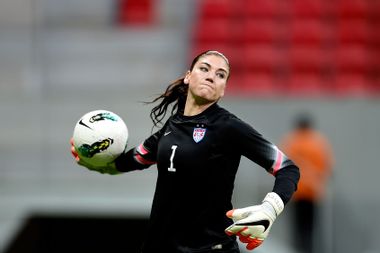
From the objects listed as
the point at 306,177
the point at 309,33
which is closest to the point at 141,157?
the point at 306,177

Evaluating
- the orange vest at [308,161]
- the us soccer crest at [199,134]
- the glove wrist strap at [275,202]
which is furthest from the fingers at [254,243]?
the orange vest at [308,161]

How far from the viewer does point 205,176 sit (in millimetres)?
4270

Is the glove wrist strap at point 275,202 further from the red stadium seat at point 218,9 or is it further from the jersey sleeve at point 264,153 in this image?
the red stadium seat at point 218,9

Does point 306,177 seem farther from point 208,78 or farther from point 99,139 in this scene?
point 208,78

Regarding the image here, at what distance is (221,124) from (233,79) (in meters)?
7.41

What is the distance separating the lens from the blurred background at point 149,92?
30.2ft

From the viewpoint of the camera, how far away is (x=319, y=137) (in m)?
10.1

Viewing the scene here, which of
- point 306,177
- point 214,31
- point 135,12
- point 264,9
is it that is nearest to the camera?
point 306,177

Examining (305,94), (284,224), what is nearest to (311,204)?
(284,224)

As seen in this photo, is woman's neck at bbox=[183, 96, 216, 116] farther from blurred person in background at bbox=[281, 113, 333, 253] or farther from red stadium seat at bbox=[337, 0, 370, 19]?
red stadium seat at bbox=[337, 0, 370, 19]

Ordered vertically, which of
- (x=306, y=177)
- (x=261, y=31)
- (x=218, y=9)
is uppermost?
(x=218, y=9)

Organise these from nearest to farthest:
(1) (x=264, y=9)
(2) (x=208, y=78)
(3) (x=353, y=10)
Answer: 1. (2) (x=208, y=78)
2. (1) (x=264, y=9)
3. (3) (x=353, y=10)

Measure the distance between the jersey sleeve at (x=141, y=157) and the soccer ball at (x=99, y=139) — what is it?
0.05 meters

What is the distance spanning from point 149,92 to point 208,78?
6.16 metres
